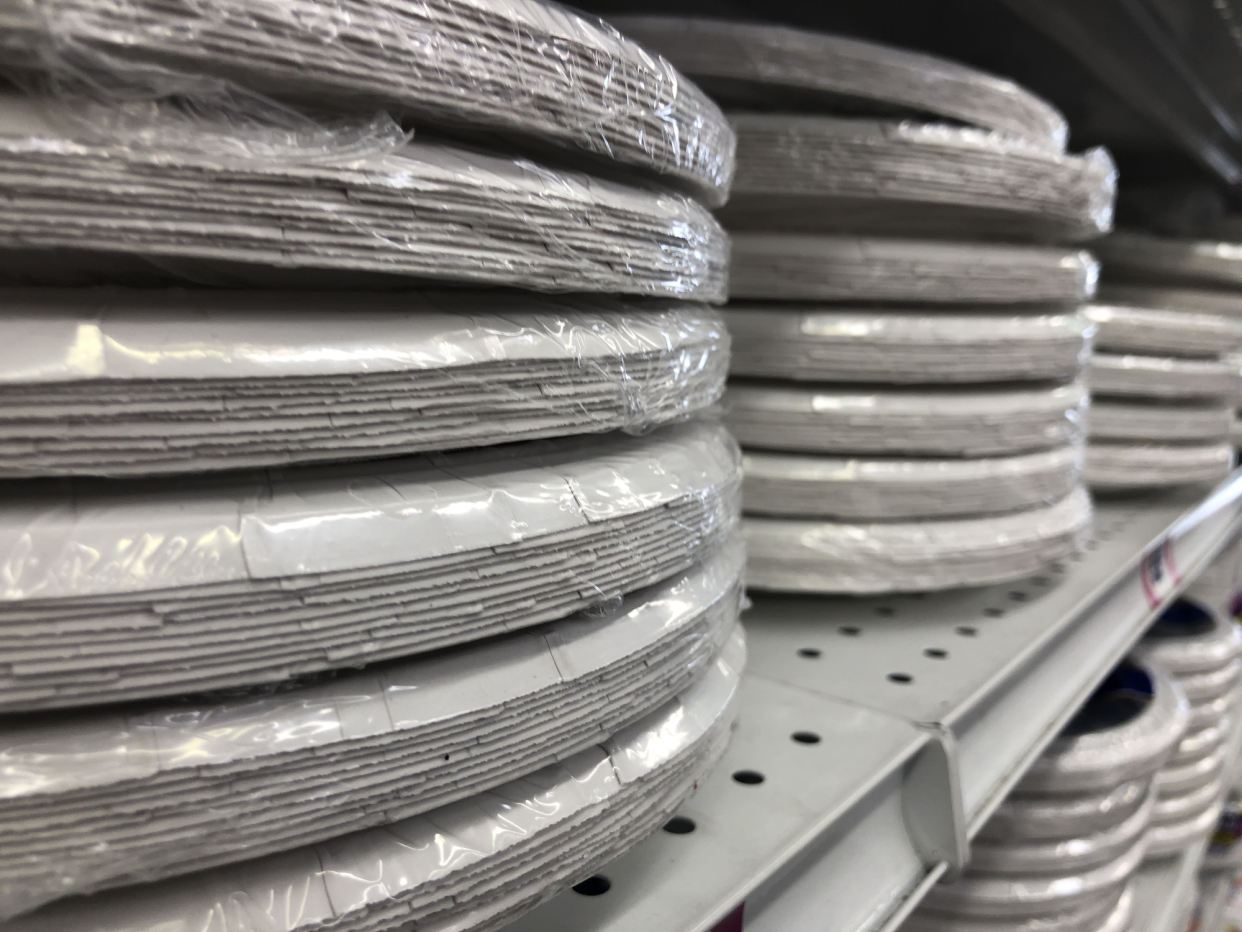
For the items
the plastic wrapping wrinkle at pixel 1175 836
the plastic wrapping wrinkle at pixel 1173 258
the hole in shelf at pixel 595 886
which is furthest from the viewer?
the plastic wrapping wrinkle at pixel 1175 836

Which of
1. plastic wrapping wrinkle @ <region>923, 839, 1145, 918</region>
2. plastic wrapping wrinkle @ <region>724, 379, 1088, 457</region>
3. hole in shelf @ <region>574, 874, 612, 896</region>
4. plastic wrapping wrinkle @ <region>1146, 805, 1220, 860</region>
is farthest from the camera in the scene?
plastic wrapping wrinkle @ <region>1146, 805, 1220, 860</region>

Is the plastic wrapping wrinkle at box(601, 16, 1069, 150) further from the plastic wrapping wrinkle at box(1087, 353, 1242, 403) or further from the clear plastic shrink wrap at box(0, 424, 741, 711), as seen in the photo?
the plastic wrapping wrinkle at box(1087, 353, 1242, 403)

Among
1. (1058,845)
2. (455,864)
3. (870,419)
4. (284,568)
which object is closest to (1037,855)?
(1058,845)

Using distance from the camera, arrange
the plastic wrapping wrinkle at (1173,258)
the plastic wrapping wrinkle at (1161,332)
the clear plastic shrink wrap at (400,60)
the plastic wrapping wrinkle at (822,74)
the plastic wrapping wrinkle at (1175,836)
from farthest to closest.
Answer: the plastic wrapping wrinkle at (1175,836) < the plastic wrapping wrinkle at (1173,258) < the plastic wrapping wrinkle at (1161,332) < the plastic wrapping wrinkle at (822,74) < the clear plastic shrink wrap at (400,60)

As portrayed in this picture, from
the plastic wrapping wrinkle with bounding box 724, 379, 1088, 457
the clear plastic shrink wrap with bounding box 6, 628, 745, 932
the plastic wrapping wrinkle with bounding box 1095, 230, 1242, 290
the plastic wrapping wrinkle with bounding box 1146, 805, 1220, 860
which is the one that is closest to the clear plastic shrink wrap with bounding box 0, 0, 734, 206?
the clear plastic shrink wrap with bounding box 6, 628, 745, 932

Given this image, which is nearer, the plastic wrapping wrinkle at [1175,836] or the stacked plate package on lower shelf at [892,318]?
the stacked plate package on lower shelf at [892,318]

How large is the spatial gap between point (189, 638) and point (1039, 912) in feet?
3.48

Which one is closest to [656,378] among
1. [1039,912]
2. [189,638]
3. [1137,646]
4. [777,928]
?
[189,638]

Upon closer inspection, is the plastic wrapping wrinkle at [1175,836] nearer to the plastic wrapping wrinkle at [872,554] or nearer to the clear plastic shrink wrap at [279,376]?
the plastic wrapping wrinkle at [872,554]

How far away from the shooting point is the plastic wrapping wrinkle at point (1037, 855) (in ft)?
3.02

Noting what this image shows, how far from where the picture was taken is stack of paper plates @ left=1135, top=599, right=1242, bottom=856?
138 centimetres

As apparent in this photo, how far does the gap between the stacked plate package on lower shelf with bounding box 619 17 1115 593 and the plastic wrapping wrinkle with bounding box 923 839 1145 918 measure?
0.43m

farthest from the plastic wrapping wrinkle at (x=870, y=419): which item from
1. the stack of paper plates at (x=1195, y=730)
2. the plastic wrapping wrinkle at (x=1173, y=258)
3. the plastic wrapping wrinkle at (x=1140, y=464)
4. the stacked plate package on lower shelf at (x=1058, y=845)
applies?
the stack of paper plates at (x=1195, y=730)

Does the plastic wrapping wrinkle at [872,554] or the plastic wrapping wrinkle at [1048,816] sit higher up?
the plastic wrapping wrinkle at [872,554]
